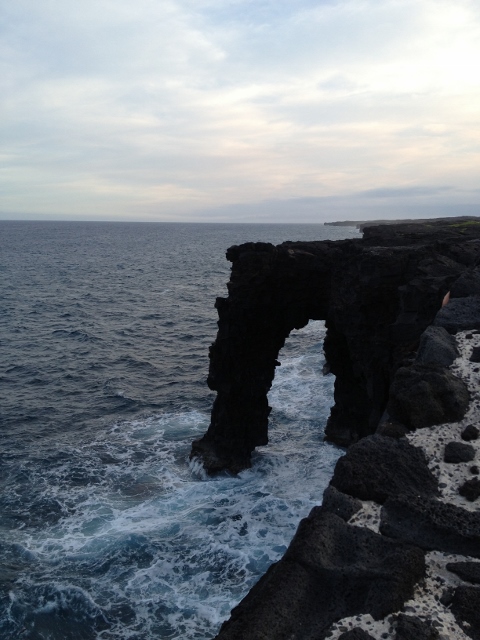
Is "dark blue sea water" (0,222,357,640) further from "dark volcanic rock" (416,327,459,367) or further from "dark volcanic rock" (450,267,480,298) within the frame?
"dark volcanic rock" (450,267,480,298)

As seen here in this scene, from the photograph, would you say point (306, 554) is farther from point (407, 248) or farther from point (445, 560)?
point (407, 248)

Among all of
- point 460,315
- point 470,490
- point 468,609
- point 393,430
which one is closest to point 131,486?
point 460,315

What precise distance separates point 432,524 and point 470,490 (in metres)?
1.06

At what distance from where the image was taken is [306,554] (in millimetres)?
7375

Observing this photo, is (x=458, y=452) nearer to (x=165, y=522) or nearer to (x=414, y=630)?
(x=414, y=630)

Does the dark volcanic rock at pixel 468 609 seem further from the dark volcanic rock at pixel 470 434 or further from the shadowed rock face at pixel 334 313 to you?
the shadowed rock face at pixel 334 313

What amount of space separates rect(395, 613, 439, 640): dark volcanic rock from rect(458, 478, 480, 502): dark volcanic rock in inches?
107

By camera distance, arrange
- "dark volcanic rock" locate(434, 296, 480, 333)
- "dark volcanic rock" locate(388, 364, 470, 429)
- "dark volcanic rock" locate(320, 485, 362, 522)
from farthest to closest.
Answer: "dark volcanic rock" locate(434, 296, 480, 333)
"dark volcanic rock" locate(388, 364, 470, 429)
"dark volcanic rock" locate(320, 485, 362, 522)

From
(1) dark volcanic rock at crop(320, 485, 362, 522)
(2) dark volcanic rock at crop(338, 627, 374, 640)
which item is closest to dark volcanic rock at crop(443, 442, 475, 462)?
(1) dark volcanic rock at crop(320, 485, 362, 522)

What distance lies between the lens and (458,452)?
9430 millimetres

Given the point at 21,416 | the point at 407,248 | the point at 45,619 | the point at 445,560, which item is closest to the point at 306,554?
the point at 445,560

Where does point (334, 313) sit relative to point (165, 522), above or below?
above

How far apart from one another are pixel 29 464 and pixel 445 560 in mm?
23380

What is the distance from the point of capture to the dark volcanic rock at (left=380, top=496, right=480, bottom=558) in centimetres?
758
